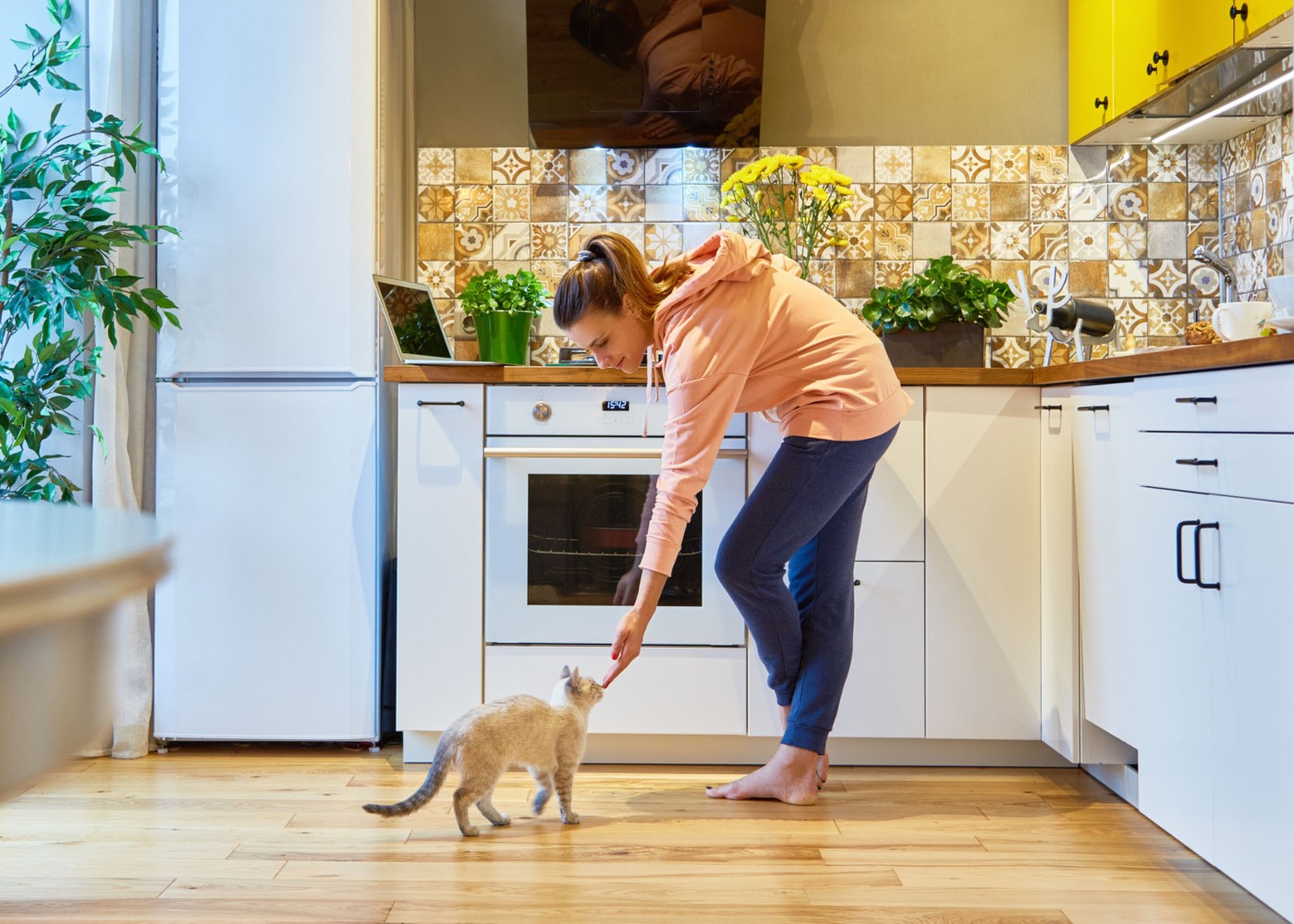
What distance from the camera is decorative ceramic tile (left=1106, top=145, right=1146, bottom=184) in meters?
3.13

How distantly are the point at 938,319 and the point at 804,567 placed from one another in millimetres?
814

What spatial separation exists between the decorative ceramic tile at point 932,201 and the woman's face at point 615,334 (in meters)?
1.41

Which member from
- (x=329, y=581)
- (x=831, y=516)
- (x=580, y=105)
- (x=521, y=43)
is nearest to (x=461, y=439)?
(x=329, y=581)

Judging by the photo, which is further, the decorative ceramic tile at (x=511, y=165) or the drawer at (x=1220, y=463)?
the decorative ceramic tile at (x=511, y=165)

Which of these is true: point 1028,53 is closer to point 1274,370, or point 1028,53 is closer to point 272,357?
point 1274,370

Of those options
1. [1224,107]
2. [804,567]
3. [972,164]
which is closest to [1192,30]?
[1224,107]

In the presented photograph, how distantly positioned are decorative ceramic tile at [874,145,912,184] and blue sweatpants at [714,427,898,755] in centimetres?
125

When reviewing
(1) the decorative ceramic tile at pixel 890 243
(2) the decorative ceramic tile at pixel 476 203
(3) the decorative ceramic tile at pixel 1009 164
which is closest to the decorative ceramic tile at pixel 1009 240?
(3) the decorative ceramic tile at pixel 1009 164

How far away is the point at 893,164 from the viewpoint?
10.4 ft

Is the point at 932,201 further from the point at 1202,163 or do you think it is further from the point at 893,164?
the point at 1202,163

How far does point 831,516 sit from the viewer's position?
222 cm

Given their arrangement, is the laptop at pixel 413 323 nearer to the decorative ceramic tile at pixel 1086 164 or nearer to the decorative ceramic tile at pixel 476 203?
the decorative ceramic tile at pixel 476 203

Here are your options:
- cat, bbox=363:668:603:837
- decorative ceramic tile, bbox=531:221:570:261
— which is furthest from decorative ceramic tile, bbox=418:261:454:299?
cat, bbox=363:668:603:837

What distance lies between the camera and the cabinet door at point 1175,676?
1.77m
